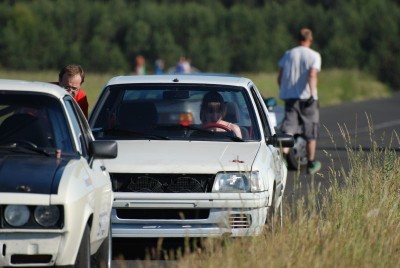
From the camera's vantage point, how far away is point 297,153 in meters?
18.1

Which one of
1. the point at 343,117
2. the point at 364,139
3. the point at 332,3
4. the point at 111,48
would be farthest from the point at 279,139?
the point at 332,3

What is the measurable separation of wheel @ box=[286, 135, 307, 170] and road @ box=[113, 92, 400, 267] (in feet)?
0.48

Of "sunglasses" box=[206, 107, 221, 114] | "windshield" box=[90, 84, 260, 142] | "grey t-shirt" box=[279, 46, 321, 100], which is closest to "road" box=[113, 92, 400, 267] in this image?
"grey t-shirt" box=[279, 46, 321, 100]

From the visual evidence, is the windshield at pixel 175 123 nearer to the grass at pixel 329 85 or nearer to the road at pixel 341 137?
the road at pixel 341 137

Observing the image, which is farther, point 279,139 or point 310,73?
point 310,73

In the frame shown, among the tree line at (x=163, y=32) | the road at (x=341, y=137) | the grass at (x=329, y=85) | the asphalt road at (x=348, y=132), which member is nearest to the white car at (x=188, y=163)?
the road at (x=341, y=137)

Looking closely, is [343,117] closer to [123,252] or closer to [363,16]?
[123,252]

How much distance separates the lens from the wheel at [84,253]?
7883 millimetres

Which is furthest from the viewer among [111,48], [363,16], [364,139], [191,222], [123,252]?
[111,48]

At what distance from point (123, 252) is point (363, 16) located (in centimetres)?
7279

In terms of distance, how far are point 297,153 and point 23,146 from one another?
9687 millimetres

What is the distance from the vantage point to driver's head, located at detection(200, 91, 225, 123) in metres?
11.8

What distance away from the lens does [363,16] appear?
82.6 meters

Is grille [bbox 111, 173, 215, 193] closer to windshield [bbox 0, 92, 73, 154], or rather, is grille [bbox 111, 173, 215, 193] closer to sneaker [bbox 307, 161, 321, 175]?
windshield [bbox 0, 92, 73, 154]
